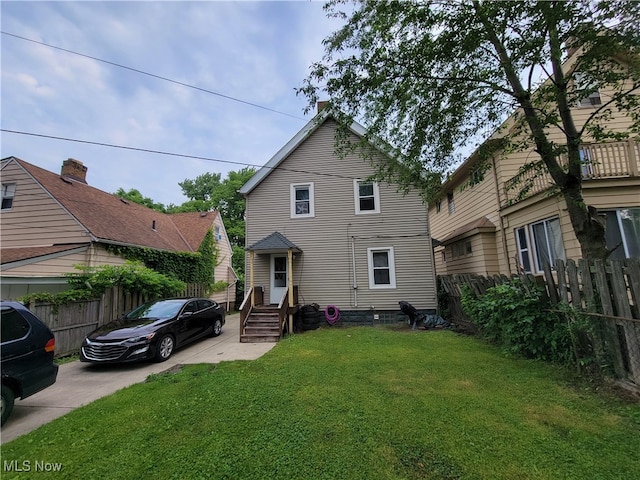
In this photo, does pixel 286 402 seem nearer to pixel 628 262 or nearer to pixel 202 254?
pixel 628 262

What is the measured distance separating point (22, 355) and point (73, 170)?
45.0 feet

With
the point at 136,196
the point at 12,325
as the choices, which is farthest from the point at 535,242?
the point at 136,196

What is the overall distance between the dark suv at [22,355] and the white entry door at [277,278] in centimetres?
699

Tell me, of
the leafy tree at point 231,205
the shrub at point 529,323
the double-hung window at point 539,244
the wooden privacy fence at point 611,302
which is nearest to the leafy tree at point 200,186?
the leafy tree at point 231,205

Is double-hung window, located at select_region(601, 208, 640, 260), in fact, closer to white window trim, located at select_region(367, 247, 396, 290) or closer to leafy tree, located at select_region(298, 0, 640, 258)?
leafy tree, located at select_region(298, 0, 640, 258)

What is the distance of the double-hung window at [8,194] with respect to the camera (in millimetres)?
11047

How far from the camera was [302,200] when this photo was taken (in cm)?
1149

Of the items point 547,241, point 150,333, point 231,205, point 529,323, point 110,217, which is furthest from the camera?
point 231,205

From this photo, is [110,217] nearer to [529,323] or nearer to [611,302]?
[529,323]

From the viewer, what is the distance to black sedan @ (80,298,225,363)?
6.04 m

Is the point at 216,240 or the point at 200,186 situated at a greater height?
the point at 200,186

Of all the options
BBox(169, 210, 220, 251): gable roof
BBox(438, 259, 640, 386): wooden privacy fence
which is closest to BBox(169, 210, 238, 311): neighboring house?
BBox(169, 210, 220, 251): gable roof

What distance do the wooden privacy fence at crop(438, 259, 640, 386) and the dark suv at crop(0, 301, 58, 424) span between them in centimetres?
814

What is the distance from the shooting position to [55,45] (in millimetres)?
6332
